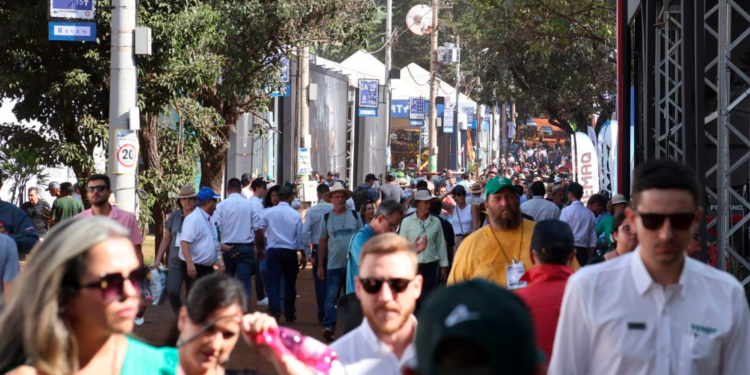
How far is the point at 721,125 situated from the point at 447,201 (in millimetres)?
10323

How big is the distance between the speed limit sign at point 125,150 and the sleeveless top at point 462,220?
586 cm

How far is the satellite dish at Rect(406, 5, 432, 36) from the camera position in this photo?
134 feet

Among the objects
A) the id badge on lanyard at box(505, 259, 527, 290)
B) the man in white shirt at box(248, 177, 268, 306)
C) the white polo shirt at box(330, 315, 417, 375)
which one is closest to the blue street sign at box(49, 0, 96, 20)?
the man in white shirt at box(248, 177, 268, 306)

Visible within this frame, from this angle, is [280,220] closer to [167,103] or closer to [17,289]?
[167,103]

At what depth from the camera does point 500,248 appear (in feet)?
21.9

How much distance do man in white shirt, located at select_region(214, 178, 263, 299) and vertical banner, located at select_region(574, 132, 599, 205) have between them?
7.40 metres

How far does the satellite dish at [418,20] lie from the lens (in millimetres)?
40781

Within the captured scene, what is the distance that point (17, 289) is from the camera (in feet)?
9.66

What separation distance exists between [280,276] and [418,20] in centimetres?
2878

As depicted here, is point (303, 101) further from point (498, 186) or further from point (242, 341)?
point (498, 186)

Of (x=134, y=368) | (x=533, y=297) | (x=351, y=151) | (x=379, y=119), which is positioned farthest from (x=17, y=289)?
(x=379, y=119)

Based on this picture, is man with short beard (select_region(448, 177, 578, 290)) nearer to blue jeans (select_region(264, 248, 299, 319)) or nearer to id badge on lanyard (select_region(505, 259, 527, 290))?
id badge on lanyard (select_region(505, 259, 527, 290))

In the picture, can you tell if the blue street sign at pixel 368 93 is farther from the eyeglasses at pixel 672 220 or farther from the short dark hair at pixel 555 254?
the eyeglasses at pixel 672 220

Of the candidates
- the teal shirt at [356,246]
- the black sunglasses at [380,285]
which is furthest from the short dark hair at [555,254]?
the teal shirt at [356,246]
